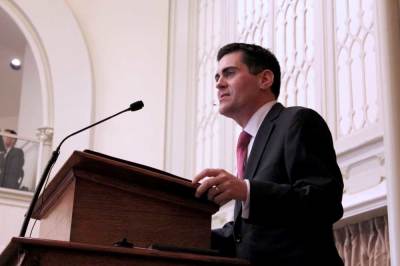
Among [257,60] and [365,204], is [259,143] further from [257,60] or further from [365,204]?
[365,204]

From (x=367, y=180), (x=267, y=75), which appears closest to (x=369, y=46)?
(x=367, y=180)

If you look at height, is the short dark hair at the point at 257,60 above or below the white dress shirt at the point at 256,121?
above

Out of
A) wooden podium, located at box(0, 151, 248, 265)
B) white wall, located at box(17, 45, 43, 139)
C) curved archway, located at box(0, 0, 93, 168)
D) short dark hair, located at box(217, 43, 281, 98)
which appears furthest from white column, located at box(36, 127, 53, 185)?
wooden podium, located at box(0, 151, 248, 265)

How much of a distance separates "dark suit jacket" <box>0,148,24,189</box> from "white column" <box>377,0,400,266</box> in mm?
8263

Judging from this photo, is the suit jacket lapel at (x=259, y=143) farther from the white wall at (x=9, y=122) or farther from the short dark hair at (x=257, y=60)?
the white wall at (x=9, y=122)

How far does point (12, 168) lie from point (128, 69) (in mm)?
2438

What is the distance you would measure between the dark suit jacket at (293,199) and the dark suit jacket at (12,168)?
27.1 ft

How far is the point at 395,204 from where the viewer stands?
2408 millimetres

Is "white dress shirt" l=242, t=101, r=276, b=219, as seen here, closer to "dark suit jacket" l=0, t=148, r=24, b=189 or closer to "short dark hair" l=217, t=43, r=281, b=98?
"short dark hair" l=217, t=43, r=281, b=98

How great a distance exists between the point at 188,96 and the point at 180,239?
683 cm

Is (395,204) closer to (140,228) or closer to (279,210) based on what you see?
(279,210)

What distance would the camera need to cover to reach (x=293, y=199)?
2051mm

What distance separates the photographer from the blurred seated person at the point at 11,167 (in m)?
10.1

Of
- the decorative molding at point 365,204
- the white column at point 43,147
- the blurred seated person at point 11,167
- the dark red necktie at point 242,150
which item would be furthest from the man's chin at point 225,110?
the blurred seated person at point 11,167
